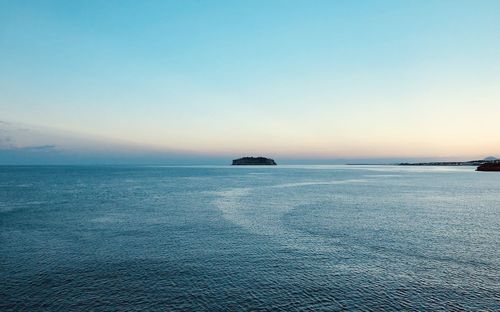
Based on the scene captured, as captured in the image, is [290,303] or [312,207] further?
[312,207]

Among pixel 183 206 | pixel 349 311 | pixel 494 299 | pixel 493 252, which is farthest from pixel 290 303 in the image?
pixel 183 206

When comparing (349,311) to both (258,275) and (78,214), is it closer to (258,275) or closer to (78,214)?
(258,275)

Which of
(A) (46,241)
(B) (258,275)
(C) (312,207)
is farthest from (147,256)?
(C) (312,207)

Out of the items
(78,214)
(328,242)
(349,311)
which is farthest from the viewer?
(78,214)

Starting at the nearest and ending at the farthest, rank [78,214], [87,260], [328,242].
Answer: [87,260]
[328,242]
[78,214]

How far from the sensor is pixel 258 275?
76.5ft

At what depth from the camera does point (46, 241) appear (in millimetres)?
32844

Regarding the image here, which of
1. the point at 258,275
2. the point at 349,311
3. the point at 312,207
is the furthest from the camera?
the point at 312,207

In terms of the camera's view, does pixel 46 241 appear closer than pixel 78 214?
Yes

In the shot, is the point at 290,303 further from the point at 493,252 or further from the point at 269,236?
the point at 493,252

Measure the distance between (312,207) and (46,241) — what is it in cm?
3846

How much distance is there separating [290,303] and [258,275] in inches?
182

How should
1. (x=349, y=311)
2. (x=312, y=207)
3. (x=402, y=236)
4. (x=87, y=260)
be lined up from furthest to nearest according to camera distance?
1. (x=312, y=207)
2. (x=402, y=236)
3. (x=87, y=260)
4. (x=349, y=311)

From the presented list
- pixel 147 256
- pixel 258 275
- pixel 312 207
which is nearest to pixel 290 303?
pixel 258 275
